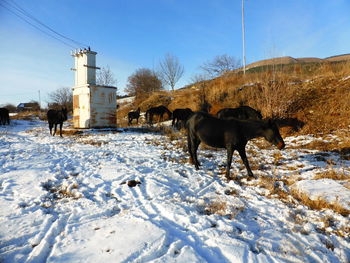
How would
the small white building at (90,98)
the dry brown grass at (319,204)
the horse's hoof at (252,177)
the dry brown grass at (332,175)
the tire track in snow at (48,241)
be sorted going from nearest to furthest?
the tire track in snow at (48,241) → the dry brown grass at (319,204) → the dry brown grass at (332,175) → the horse's hoof at (252,177) → the small white building at (90,98)

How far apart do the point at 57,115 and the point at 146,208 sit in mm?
11282

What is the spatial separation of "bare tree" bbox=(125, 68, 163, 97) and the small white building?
18.4 metres

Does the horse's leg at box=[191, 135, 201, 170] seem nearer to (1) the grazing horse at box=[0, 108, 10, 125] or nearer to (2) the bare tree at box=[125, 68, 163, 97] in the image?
(1) the grazing horse at box=[0, 108, 10, 125]

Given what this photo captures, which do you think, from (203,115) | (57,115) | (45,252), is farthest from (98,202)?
(57,115)

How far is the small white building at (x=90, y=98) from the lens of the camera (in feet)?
46.6

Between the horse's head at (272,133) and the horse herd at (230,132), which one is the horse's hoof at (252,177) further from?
the horse's head at (272,133)

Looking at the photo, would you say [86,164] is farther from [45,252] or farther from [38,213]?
[45,252]

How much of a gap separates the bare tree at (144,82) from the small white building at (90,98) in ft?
60.3

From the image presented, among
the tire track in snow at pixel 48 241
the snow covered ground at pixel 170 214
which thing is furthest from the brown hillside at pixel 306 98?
the tire track in snow at pixel 48 241

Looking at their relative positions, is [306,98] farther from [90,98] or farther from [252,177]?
[90,98]

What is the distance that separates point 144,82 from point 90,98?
76.8 ft

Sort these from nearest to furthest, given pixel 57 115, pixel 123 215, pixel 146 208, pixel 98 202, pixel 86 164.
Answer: pixel 123 215, pixel 146 208, pixel 98 202, pixel 86 164, pixel 57 115

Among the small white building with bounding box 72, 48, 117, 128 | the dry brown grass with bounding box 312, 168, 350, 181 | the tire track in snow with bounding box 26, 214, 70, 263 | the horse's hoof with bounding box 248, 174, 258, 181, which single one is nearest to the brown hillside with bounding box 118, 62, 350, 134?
the dry brown grass with bounding box 312, 168, 350, 181

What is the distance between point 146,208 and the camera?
332 cm
